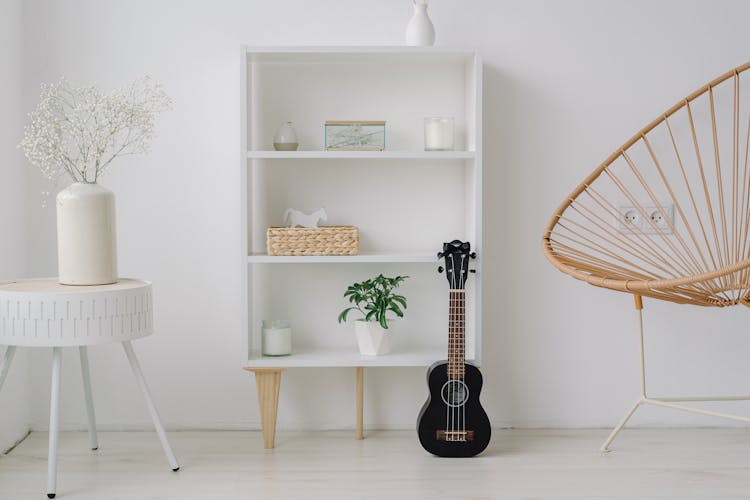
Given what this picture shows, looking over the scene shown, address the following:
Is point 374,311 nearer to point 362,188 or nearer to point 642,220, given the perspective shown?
point 362,188

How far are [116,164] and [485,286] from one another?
1326mm

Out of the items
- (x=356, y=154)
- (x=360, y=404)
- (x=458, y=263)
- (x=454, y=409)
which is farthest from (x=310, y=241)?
(x=454, y=409)

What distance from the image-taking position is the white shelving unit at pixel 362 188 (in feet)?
8.63

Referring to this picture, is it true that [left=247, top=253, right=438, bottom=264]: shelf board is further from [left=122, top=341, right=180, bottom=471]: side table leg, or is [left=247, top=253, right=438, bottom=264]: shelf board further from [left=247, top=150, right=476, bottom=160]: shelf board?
[left=122, top=341, right=180, bottom=471]: side table leg

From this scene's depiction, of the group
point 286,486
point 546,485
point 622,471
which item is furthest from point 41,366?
point 622,471

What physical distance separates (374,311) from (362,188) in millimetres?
445

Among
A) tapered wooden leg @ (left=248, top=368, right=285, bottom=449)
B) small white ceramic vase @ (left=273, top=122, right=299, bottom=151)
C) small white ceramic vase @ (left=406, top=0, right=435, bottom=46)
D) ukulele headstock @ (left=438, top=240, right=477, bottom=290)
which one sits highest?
small white ceramic vase @ (left=406, top=0, right=435, bottom=46)

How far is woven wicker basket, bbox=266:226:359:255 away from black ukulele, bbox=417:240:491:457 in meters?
0.41

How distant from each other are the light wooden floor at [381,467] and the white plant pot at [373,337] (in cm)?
30

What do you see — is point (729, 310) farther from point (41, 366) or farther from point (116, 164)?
point (41, 366)

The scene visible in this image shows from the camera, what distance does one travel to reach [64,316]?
1.95m

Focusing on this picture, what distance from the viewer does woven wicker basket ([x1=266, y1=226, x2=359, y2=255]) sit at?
242cm

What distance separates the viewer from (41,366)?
103 inches

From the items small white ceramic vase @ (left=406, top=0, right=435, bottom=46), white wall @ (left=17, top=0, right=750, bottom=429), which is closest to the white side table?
white wall @ (left=17, top=0, right=750, bottom=429)
